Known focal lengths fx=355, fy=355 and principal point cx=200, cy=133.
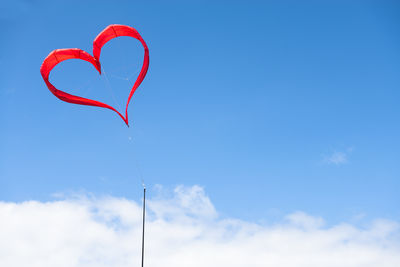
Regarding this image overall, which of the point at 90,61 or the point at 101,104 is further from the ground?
the point at 90,61

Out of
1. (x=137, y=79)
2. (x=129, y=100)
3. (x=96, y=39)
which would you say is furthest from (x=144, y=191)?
(x=96, y=39)

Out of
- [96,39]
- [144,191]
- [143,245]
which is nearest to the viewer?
[143,245]

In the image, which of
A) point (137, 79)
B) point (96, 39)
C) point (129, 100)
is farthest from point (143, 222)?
point (96, 39)

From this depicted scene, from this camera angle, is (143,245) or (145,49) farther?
(145,49)

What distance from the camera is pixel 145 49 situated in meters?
23.7

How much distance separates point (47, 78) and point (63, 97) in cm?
154

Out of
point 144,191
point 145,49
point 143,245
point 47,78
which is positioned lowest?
point 143,245

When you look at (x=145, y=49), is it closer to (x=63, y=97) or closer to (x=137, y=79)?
(x=137, y=79)

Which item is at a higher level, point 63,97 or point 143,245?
point 63,97

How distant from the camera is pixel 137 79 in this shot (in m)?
24.3

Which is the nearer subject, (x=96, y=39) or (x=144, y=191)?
(x=144, y=191)

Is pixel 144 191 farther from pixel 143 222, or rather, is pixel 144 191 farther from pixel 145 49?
pixel 145 49

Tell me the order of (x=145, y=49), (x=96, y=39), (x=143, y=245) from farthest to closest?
(x=145, y=49), (x=96, y=39), (x=143, y=245)

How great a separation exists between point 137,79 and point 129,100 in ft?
6.39
